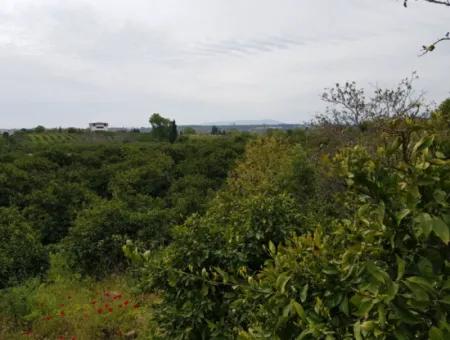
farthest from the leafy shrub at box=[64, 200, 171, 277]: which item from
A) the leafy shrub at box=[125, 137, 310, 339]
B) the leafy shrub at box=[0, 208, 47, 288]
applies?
the leafy shrub at box=[125, 137, 310, 339]

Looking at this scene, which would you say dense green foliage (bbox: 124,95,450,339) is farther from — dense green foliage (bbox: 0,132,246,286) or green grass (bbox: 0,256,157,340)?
green grass (bbox: 0,256,157,340)

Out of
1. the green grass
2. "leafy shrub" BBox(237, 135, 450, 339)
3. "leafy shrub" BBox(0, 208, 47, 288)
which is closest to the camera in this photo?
"leafy shrub" BBox(237, 135, 450, 339)

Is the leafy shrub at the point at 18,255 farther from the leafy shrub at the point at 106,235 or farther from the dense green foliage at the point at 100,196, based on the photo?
the leafy shrub at the point at 106,235

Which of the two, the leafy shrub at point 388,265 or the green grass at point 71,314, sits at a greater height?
the leafy shrub at point 388,265

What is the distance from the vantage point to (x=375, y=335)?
1.17 metres

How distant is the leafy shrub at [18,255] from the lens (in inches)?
315

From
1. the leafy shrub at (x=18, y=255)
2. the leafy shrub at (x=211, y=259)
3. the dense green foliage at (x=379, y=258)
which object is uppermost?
the dense green foliage at (x=379, y=258)

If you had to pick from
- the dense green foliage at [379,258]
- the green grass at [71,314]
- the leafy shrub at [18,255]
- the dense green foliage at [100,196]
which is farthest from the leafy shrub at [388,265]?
the leafy shrub at [18,255]

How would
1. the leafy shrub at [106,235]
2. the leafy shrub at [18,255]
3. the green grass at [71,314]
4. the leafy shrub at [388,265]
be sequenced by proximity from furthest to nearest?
the leafy shrub at [106,235], the leafy shrub at [18,255], the green grass at [71,314], the leafy shrub at [388,265]

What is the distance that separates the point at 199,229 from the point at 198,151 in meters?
18.8

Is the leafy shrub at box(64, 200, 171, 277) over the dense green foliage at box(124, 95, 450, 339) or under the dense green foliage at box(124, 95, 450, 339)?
under

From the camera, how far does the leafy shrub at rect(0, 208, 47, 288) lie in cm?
801

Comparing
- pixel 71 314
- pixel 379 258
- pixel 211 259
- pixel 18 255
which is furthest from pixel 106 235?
pixel 379 258

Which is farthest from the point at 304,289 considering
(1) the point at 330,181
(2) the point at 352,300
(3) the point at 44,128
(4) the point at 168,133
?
(3) the point at 44,128
